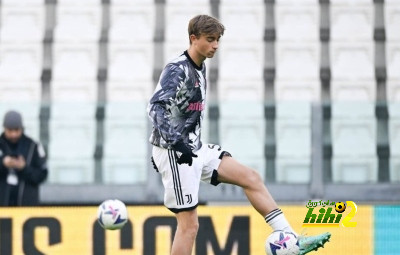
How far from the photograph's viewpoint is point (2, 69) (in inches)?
408

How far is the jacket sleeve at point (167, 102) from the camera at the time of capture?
19.0 ft

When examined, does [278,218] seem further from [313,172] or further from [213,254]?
[313,172]

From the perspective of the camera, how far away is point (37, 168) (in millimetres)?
8641

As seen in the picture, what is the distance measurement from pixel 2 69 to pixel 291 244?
17.0ft

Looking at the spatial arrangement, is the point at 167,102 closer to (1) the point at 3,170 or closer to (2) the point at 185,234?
(2) the point at 185,234

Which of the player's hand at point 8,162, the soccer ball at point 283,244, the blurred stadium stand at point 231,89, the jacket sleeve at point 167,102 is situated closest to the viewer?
the jacket sleeve at point 167,102

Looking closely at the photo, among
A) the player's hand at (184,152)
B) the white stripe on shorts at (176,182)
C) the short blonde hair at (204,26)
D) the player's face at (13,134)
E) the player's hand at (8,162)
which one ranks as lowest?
the white stripe on shorts at (176,182)

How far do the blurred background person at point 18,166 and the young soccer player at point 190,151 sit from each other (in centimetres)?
274

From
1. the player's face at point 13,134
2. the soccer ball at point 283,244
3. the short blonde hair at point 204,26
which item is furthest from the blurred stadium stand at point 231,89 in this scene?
the short blonde hair at point 204,26

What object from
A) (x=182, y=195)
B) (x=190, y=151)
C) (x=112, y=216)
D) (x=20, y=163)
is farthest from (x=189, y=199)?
(x=20, y=163)

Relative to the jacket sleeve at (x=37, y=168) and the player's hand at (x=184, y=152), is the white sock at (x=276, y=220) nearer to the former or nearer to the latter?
the player's hand at (x=184, y=152)

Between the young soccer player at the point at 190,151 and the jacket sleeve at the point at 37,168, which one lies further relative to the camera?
the jacket sleeve at the point at 37,168

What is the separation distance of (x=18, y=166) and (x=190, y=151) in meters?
3.05

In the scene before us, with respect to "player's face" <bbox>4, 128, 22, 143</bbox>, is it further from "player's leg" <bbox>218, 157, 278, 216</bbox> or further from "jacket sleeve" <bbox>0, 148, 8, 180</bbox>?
"player's leg" <bbox>218, 157, 278, 216</bbox>
